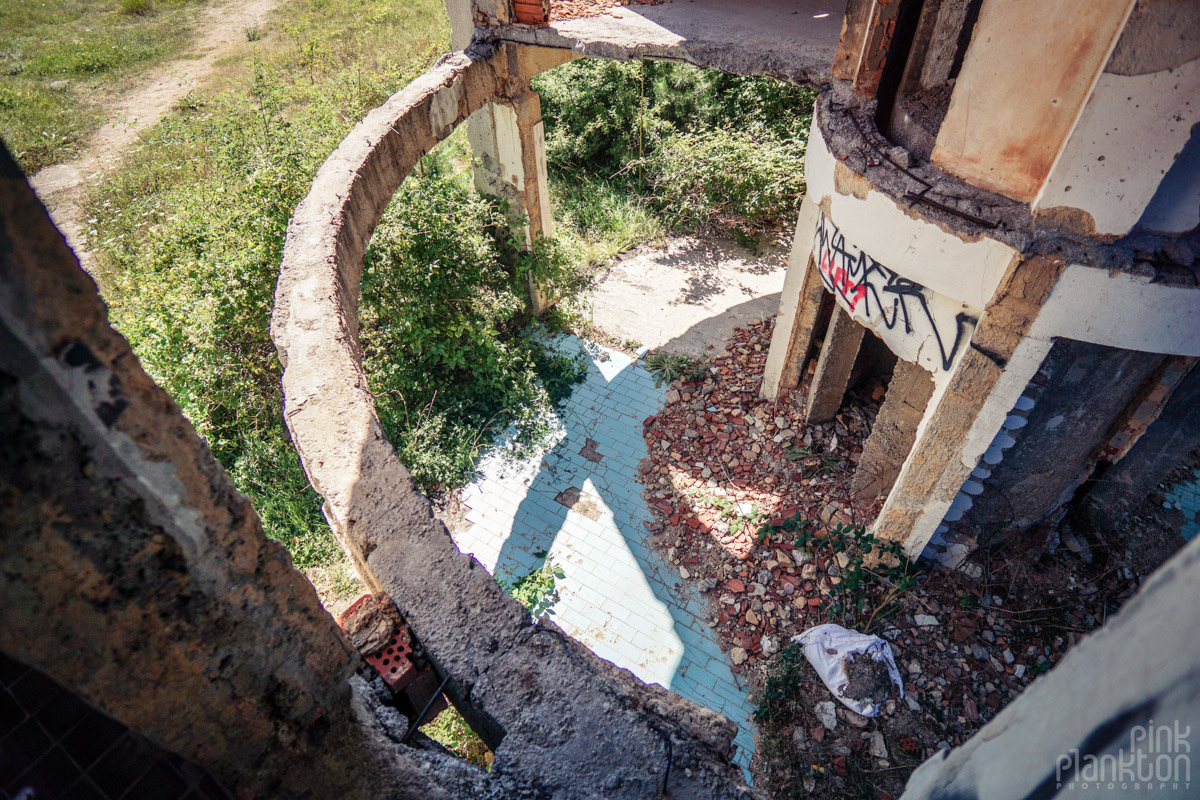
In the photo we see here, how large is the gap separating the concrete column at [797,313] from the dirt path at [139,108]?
11245mm

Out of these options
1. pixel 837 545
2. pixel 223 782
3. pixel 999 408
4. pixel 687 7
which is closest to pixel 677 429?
pixel 837 545

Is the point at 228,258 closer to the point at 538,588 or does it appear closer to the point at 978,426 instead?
the point at 538,588

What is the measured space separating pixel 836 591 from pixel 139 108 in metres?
→ 18.6

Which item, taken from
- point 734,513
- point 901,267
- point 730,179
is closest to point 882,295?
point 901,267

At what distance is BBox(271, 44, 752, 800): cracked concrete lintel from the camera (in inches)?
88.9

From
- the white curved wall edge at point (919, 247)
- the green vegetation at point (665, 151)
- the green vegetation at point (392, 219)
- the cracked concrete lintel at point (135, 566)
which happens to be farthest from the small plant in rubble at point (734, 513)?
the cracked concrete lintel at point (135, 566)

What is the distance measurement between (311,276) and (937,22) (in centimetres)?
487

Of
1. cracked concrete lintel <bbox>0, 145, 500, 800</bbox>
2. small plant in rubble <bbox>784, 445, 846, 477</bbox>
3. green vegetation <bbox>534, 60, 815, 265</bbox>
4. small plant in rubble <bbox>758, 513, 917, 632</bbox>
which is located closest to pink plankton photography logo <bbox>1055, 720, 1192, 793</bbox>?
cracked concrete lintel <bbox>0, 145, 500, 800</bbox>

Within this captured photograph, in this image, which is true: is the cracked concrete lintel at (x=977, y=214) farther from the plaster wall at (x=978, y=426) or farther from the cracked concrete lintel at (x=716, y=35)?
the cracked concrete lintel at (x=716, y=35)

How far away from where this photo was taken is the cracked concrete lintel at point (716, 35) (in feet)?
19.2

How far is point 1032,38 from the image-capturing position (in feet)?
11.1

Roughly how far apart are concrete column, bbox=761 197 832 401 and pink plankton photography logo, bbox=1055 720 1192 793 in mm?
5234

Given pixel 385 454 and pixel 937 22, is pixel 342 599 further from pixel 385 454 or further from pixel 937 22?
pixel 937 22

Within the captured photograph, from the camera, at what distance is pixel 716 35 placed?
21.3 ft
